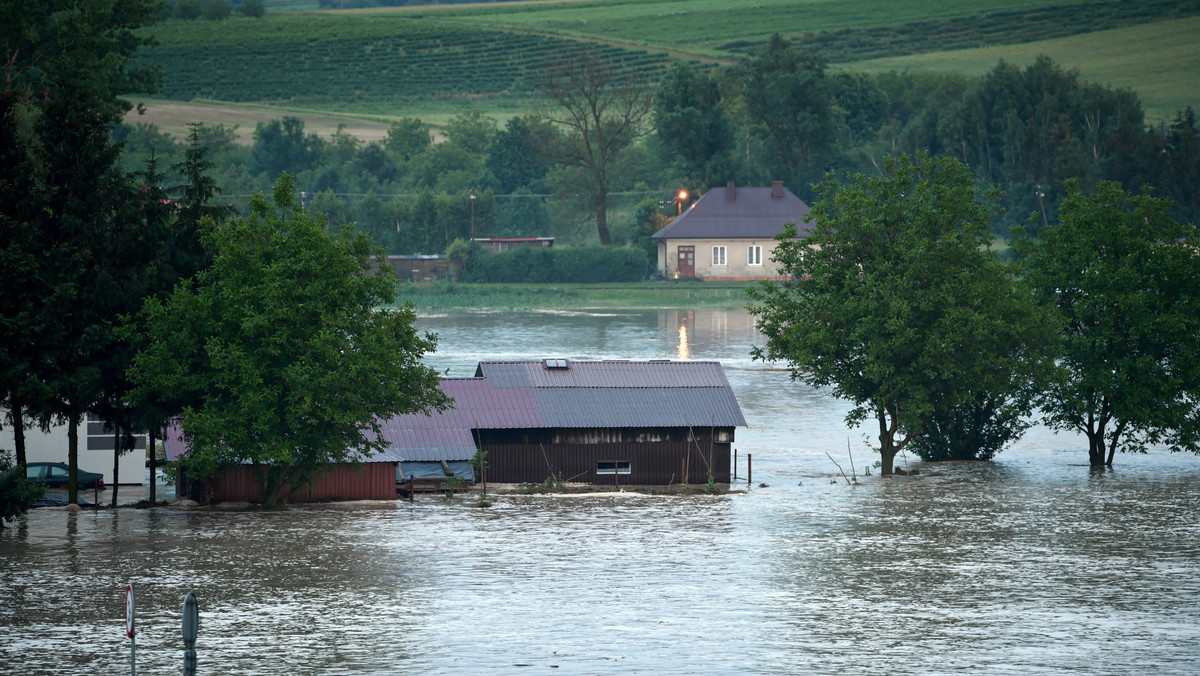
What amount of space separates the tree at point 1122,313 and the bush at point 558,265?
276 feet

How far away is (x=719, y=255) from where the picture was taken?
489 feet

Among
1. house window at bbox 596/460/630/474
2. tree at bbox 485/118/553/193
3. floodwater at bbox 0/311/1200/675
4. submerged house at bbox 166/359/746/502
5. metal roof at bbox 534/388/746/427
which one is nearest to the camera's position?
A: floodwater at bbox 0/311/1200/675

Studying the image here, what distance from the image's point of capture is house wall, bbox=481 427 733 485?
5847 centimetres

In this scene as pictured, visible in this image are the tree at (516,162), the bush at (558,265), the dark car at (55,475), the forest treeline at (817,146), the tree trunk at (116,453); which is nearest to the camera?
the tree trunk at (116,453)

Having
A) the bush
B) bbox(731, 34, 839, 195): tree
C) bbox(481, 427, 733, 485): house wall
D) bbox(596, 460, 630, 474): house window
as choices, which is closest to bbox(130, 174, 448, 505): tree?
bbox(481, 427, 733, 485): house wall

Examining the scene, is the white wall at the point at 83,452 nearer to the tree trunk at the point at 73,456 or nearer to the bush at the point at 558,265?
the tree trunk at the point at 73,456

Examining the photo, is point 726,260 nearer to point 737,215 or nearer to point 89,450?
point 737,215

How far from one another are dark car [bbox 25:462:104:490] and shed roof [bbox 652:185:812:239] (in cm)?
9582

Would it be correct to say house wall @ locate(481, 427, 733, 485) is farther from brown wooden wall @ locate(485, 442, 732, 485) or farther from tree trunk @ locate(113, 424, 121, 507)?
tree trunk @ locate(113, 424, 121, 507)

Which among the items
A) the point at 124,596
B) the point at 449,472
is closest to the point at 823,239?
the point at 449,472

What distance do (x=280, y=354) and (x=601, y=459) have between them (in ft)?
45.1

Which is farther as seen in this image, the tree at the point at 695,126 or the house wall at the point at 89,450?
the tree at the point at 695,126

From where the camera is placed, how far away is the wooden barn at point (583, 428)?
5788 cm

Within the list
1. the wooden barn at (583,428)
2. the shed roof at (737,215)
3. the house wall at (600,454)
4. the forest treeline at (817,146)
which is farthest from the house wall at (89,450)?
the forest treeline at (817,146)
